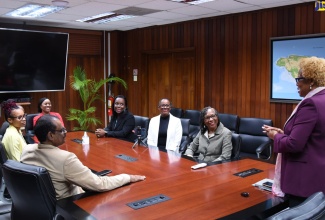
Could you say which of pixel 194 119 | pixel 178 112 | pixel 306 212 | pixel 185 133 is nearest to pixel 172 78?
pixel 178 112

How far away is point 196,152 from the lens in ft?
12.6

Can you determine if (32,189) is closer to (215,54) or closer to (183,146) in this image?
(183,146)

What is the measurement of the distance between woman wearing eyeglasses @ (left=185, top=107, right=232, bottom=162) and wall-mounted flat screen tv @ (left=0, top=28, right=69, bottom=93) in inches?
167

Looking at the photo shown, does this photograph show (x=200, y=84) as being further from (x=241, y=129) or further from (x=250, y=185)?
(x=250, y=185)

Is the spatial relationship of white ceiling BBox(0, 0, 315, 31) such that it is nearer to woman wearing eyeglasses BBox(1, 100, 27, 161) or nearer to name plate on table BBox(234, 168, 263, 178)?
woman wearing eyeglasses BBox(1, 100, 27, 161)

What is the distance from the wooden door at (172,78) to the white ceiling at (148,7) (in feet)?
2.44

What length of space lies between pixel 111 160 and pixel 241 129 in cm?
267

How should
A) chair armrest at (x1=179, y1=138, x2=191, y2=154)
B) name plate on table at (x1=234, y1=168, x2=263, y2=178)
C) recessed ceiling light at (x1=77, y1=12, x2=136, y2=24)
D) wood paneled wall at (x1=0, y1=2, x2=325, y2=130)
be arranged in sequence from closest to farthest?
A: name plate on table at (x1=234, y1=168, x2=263, y2=178)
chair armrest at (x1=179, y1=138, x2=191, y2=154)
wood paneled wall at (x1=0, y1=2, x2=325, y2=130)
recessed ceiling light at (x1=77, y1=12, x2=136, y2=24)

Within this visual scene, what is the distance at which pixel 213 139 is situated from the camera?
3600 millimetres

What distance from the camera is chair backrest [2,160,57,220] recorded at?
2.03m

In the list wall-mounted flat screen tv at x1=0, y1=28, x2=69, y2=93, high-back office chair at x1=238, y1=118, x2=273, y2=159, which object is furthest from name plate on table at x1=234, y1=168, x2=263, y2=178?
wall-mounted flat screen tv at x1=0, y1=28, x2=69, y2=93

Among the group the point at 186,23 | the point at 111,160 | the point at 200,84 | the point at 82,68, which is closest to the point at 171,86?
the point at 200,84

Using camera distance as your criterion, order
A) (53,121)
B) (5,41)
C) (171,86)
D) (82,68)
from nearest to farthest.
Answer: (53,121) → (5,41) → (171,86) → (82,68)

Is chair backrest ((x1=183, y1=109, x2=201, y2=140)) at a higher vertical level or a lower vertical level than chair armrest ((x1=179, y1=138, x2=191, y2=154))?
higher
